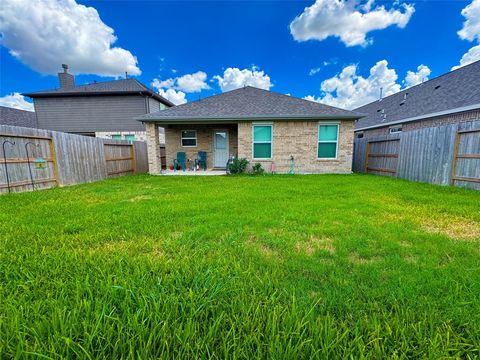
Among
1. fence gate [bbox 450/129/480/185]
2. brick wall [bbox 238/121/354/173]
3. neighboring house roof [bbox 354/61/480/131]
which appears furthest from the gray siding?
fence gate [bbox 450/129/480/185]

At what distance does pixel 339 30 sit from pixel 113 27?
14625 millimetres

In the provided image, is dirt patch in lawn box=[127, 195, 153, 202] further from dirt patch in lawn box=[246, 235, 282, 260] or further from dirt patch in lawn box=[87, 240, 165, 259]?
dirt patch in lawn box=[246, 235, 282, 260]

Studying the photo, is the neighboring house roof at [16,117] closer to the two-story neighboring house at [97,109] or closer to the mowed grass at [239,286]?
the two-story neighboring house at [97,109]

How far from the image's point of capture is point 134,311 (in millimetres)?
1375

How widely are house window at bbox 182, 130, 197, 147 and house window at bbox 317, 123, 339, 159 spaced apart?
685 cm

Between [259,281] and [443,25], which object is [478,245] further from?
[443,25]

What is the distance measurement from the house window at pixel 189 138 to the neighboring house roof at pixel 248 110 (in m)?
1.49

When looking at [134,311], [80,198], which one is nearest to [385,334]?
[134,311]

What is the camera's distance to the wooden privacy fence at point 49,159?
5.55 meters

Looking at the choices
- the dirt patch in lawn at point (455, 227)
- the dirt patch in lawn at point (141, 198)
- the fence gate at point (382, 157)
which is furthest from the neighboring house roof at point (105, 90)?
the dirt patch in lawn at point (455, 227)

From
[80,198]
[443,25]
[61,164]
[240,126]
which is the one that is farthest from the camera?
[443,25]

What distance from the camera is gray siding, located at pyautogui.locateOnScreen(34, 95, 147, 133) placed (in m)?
17.3

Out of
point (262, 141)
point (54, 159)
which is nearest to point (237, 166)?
point (262, 141)

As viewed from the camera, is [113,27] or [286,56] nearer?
[113,27]
